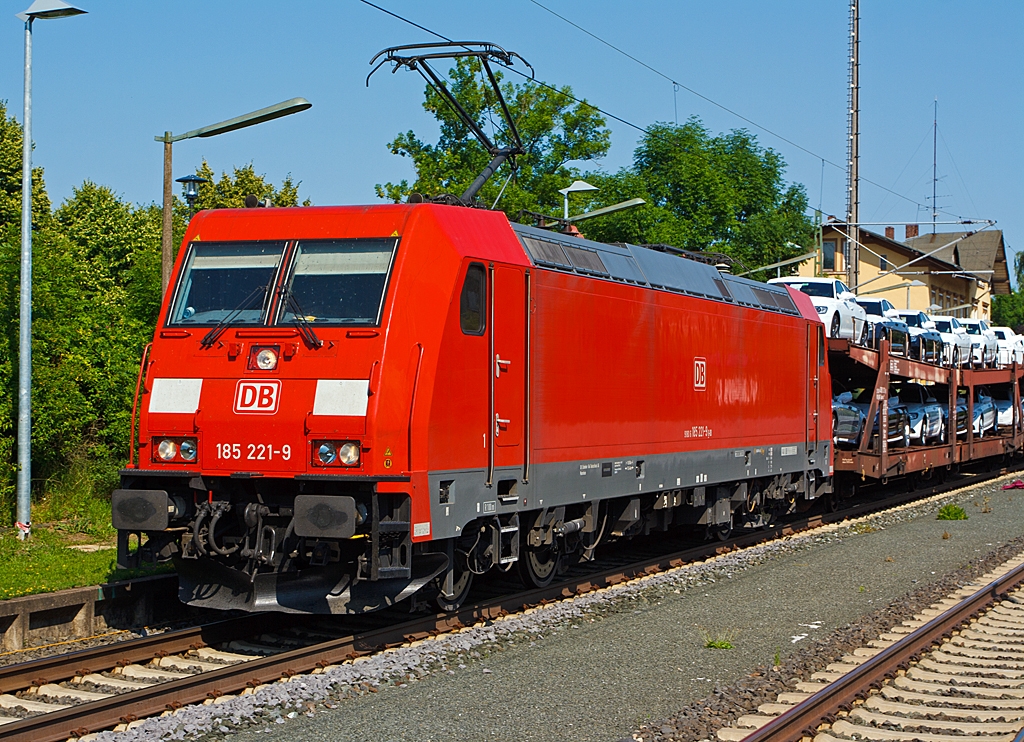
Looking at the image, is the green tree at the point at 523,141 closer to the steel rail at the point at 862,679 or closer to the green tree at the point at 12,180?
the green tree at the point at 12,180

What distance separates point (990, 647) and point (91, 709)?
7256mm

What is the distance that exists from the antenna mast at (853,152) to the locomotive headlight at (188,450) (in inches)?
1033

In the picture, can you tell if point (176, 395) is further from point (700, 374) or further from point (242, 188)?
point (242, 188)

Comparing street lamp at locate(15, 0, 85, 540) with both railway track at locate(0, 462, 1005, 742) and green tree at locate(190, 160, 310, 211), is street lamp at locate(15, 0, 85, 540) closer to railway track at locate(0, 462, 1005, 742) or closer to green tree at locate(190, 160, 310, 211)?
railway track at locate(0, 462, 1005, 742)

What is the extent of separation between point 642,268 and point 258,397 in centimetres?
541

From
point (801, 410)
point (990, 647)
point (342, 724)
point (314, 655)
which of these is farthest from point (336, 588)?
point (801, 410)

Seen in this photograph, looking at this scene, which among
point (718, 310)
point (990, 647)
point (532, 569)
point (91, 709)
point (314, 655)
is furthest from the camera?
point (718, 310)

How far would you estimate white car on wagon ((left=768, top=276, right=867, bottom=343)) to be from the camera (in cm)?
2189

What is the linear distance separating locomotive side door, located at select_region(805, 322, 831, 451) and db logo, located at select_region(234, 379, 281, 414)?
11.3 m

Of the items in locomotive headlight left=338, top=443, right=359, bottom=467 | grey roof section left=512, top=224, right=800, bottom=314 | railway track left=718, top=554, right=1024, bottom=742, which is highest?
grey roof section left=512, top=224, right=800, bottom=314

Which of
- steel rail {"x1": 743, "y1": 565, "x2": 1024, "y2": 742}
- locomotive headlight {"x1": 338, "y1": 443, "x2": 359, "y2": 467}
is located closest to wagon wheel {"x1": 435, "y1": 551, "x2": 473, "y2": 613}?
locomotive headlight {"x1": 338, "y1": 443, "x2": 359, "y2": 467}

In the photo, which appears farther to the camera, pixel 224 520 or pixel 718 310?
pixel 718 310

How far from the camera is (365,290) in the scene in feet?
30.9

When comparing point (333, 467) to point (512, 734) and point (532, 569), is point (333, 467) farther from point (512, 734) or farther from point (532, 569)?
point (532, 569)
